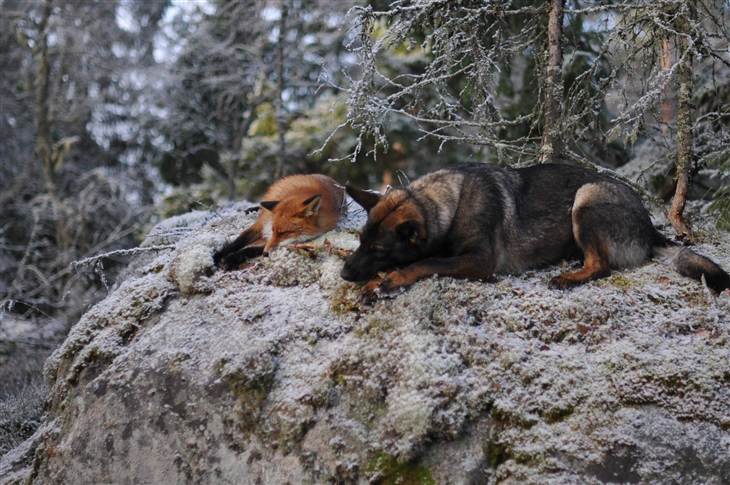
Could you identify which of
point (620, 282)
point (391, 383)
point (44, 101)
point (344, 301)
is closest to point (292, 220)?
point (344, 301)

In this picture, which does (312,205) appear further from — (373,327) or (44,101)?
(44,101)

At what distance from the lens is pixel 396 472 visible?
3727 millimetres

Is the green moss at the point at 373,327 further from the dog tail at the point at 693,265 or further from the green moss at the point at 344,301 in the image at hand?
the dog tail at the point at 693,265

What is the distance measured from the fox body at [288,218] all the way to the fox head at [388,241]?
1320mm

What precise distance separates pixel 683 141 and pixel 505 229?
2.47 m

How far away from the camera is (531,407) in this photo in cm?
382

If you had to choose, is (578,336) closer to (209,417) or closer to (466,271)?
(466,271)

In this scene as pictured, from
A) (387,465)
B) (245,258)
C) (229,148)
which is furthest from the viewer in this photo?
(229,148)

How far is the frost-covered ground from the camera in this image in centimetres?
368

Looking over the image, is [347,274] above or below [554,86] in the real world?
below

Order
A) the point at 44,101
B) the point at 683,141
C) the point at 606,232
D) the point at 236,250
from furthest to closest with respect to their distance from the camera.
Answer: the point at 44,101 → the point at 683,141 → the point at 236,250 → the point at 606,232

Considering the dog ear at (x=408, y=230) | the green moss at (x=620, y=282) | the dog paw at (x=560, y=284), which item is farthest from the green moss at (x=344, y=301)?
the green moss at (x=620, y=282)

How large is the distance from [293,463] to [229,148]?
50.9 ft

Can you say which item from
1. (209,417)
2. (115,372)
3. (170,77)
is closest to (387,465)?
(209,417)
